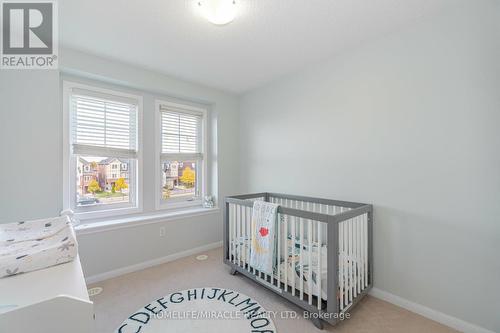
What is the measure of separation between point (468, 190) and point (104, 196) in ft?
11.6

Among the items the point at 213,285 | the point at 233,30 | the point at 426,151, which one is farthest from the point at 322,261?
the point at 233,30

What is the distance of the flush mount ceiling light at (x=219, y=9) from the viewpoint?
1.53 metres

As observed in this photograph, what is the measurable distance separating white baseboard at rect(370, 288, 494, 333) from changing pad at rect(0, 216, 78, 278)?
241cm

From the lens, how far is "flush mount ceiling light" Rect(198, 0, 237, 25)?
1.53 metres

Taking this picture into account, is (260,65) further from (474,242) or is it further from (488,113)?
(474,242)

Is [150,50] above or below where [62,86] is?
above

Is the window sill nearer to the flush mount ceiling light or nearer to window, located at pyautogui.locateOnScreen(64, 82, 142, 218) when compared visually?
window, located at pyautogui.locateOnScreen(64, 82, 142, 218)

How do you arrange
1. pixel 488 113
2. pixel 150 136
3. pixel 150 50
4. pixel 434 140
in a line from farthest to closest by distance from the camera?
pixel 150 136, pixel 150 50, pixel 434 140, pixel 488 113

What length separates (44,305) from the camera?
70 cm

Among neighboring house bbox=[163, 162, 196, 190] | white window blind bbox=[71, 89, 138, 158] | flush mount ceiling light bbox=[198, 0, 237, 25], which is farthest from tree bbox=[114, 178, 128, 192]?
flush mount ceiling light bbox=[198, 0, 237, 25]

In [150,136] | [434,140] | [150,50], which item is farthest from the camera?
[150,136]

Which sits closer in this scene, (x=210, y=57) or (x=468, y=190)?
(x=468, y=190)

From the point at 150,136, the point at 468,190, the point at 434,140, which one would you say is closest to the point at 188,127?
the point at 150,136

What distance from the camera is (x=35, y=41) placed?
2.07 meters
